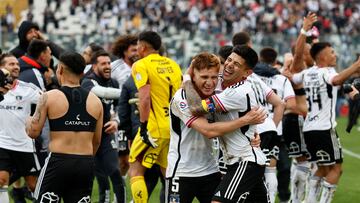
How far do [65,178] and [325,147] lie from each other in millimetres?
4604

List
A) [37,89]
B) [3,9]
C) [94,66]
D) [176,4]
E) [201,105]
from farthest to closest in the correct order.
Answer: [176,4]
[3,9]
[94,66]
[37,89]
[201,105]

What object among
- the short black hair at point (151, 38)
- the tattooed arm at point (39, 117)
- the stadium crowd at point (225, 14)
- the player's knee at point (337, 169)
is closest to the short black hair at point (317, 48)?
the player's knee at point (337, 169)

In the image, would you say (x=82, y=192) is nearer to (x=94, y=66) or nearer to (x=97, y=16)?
(x=94, y=66)

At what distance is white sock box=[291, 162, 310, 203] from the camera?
1270cm

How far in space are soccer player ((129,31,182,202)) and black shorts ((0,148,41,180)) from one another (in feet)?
4.73

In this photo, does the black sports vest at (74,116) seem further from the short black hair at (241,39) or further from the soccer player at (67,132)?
the short black hair at (241,39)

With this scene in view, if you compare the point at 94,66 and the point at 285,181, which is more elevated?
the point at 94,66

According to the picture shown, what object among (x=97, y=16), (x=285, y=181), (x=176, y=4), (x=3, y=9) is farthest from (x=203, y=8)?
(x=285, y=181)

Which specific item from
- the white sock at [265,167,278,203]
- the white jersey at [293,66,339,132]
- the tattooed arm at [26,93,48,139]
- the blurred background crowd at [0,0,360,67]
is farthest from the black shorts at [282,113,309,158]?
the blurred background crowd at [0,0,360,67]

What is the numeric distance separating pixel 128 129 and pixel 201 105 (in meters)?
3.97

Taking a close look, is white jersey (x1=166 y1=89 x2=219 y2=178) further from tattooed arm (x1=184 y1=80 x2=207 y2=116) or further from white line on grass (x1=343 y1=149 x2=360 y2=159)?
white line on grass (x1=343 y1=149 x2=360 y2=159)

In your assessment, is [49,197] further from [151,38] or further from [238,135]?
[151,38]

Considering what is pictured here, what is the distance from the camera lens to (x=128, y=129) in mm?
11930

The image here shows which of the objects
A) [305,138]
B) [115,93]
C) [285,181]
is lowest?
[285,181]
